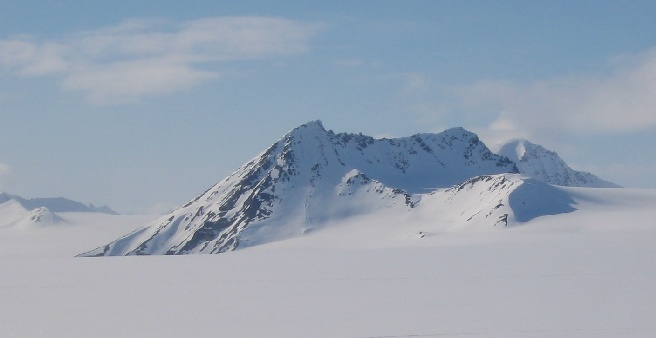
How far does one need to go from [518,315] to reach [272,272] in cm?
1864

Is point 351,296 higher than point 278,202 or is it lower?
lower

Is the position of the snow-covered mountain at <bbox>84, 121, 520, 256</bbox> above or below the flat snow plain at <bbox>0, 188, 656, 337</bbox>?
above

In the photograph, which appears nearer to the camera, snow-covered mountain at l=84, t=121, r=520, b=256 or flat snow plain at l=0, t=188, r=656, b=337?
flat snow plain at l=0, t=188, r=656, b=337

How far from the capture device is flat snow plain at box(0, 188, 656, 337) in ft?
77.0

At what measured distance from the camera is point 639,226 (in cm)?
9344

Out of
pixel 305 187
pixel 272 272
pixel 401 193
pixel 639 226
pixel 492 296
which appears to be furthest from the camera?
pixel 305 187

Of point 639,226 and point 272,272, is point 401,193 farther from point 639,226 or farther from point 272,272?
point 272,272

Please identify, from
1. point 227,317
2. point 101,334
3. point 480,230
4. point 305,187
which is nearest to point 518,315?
point 227,317

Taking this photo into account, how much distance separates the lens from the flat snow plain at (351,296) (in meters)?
23.5

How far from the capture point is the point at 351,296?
3041 cm

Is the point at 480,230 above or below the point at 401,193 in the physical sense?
below

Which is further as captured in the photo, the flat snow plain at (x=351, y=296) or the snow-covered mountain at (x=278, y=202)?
the snow-covered mountain at (x=278, y=202)

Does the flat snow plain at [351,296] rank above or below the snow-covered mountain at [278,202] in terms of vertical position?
below

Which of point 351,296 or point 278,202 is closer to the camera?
point 351,296
